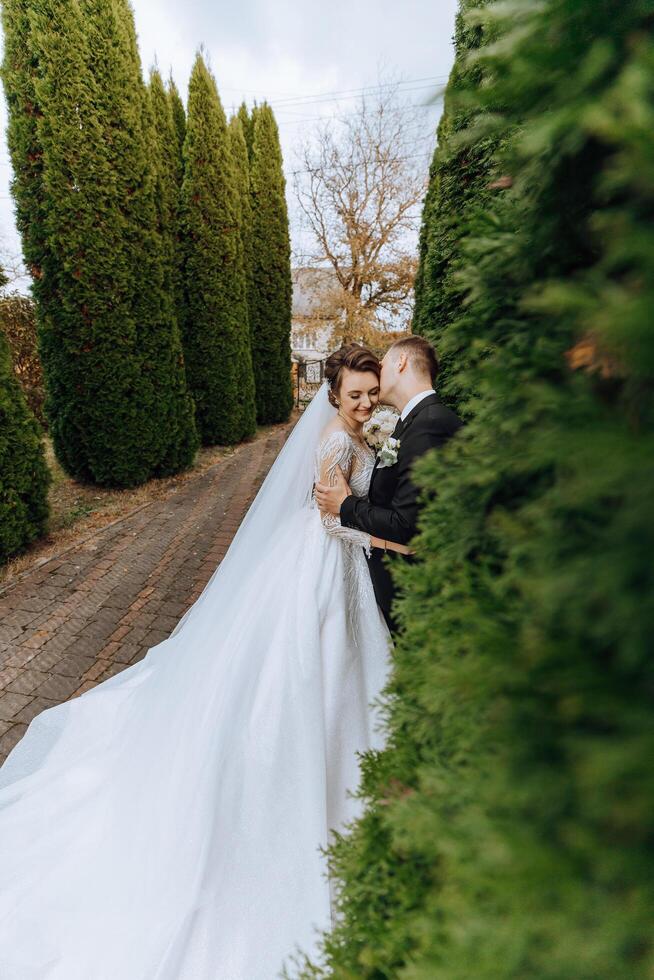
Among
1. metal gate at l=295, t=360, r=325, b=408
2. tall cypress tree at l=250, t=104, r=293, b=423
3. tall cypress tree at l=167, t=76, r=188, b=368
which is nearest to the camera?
tall cypress tree at l=167, t=76, r=188, b=368

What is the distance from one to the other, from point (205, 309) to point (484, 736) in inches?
413

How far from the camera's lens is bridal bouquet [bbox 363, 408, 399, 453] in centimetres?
319

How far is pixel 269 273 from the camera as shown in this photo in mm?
13117

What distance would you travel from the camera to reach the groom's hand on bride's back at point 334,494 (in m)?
2.79

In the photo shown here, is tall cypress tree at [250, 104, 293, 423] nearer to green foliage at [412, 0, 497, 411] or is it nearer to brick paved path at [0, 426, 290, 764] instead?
brick paved path at [0, 426, 290, 764]

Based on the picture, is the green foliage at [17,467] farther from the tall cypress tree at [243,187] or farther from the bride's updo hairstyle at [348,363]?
the tall cypress tree at [243,187]

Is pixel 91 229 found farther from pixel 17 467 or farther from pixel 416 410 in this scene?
pixel 416 410

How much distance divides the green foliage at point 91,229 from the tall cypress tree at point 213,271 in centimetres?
239

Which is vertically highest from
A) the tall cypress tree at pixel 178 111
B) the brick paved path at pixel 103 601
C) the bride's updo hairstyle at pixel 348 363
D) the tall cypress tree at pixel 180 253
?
the tall cypress tree at pixel 178 111

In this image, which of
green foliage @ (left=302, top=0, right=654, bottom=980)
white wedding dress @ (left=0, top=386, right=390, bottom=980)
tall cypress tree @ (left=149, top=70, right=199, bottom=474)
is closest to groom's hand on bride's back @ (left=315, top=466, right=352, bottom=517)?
white wedding dress @ (left=0, top=386, right=390, bottom=980)

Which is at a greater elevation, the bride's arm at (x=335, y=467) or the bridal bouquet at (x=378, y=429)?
the bridal bouquet at (x=378, y=429)

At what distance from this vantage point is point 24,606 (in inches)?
185

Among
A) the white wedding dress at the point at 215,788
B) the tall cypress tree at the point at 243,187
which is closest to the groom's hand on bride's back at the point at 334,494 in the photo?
the white wedding dress at the point at 215,788

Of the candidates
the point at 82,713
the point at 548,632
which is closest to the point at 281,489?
the point at 82,713
